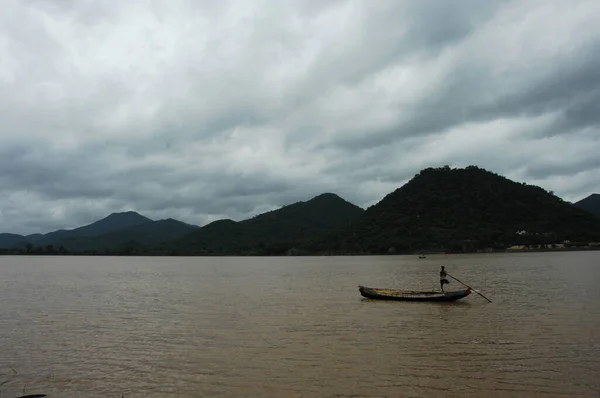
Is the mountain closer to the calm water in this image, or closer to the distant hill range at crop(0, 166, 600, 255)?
the distant hill range at crop(0, 166, 600, 255)

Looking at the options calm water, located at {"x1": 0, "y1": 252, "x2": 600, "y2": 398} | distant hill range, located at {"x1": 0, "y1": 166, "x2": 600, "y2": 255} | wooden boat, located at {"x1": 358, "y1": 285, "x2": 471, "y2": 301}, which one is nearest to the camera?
calm water, located at {"x1": 0, "y1": 252, "x2": 600, "y2": 398}

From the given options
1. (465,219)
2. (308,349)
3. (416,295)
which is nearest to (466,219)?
(465,219)

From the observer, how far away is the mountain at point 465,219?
534ft

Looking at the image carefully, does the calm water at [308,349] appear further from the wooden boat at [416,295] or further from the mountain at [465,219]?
the mountain at [465,219]

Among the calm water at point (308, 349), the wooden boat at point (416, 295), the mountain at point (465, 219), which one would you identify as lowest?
the calm water at point (308, 349)

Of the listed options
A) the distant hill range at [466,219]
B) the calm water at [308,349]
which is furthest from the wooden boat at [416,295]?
the distant hill range at [466,219]

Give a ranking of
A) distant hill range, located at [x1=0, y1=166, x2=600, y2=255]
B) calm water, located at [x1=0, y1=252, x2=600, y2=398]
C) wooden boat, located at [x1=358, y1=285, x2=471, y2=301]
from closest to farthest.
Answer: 1. calm water, located at [x1=0, y1=252, x2=600, y2=398]
2. wooden boat, located at [x1=358, y1=285, x2=471, y2=301]
3. distant hill range, located at [x1=0, y1=166, x2=600, y2=255]

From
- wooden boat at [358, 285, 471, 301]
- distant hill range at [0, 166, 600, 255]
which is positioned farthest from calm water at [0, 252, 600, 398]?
distant hill range at [0, 166, 600, 255]

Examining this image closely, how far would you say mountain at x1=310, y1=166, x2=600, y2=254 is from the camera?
163 metres

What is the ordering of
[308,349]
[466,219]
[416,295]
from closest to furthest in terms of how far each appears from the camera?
[308,349] < [416,295] < [466,219]

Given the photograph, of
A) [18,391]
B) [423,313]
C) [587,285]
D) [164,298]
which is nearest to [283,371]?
[18,391]

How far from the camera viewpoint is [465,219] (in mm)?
172375

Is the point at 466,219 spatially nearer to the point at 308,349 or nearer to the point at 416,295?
the point at 416,295

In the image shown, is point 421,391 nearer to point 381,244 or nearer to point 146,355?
point 146,355
